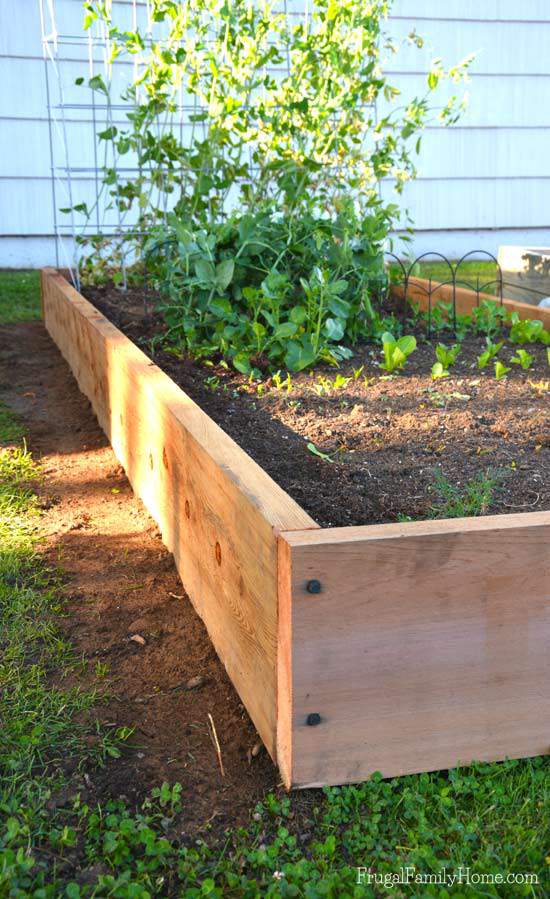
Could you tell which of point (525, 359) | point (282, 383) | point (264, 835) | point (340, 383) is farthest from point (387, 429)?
→ point (264, 835)

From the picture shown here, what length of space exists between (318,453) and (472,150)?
269 inches

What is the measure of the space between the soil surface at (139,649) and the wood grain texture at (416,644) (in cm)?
18

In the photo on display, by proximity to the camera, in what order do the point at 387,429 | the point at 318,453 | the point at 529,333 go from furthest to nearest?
the point at 529,333
the point at 387,429
the point at 318,453

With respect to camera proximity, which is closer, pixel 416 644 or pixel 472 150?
pixel 416 644

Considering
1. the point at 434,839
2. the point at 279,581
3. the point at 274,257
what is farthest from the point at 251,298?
the point at 434,839

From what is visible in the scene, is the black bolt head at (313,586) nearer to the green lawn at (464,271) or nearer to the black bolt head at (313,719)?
the black bolt head at (313,719)

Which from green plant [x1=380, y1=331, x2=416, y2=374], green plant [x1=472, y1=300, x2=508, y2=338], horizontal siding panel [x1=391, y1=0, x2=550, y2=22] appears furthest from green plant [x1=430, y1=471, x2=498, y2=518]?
horizontal siding panel [x1=391, y1=0, x2=550, y2=22]

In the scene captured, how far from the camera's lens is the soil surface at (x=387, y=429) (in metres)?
2.09

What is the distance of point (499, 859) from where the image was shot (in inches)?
55.4

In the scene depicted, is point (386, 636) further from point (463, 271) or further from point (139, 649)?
point (463, 271)

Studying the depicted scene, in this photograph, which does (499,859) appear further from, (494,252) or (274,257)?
(494,252)

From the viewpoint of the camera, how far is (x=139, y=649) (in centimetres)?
210

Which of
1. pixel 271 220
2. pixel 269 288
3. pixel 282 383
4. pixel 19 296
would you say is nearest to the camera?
pixel 282 383

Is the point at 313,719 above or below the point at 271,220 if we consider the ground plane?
below
